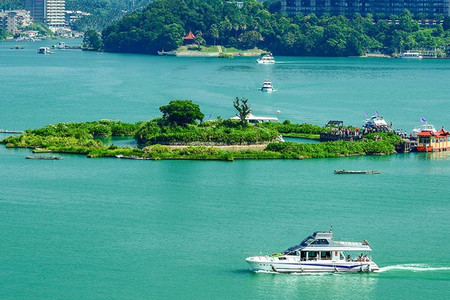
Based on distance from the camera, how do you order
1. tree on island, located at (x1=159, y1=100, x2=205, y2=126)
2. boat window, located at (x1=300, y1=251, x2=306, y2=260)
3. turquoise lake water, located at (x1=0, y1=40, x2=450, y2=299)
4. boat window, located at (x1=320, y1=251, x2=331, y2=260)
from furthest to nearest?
tree on island, located at (x1=159, y1=100, x2=205, y2=126), boat window, located at (x1=320, y1=251, x2=331, y2=260), boat window, located at (x1=300, y1=251, x2=306, y2=260), turquoise lake water, located at (x1=0, y1=40, x2=450, y2=299)

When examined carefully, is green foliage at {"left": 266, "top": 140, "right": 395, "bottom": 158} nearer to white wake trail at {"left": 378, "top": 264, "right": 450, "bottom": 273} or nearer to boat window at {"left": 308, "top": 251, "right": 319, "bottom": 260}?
white wake trail at {"left": 378, "top": 264, "right": 450, "bottom": 273}

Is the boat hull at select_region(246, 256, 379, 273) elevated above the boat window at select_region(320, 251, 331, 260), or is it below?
below

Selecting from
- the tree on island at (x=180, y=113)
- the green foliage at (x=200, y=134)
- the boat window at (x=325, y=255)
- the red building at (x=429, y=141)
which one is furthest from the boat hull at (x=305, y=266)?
the red building at (x=429, y=141)

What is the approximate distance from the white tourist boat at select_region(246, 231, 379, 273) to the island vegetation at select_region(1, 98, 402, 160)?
2649cm

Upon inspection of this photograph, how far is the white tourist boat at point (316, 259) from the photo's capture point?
4447 cm

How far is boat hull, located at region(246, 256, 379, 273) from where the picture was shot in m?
44.4

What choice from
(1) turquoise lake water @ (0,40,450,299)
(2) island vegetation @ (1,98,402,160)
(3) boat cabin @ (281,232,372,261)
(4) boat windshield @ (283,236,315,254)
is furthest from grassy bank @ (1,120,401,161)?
(3) boat cabin @ (281,232,372,261)

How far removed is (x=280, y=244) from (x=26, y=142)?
1302 inches

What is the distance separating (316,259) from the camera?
1763 inches

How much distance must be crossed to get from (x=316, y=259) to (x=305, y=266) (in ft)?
1.86

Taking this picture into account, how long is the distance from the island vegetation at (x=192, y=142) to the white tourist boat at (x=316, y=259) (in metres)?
26.5

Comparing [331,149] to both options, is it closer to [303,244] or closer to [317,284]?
[303,244]

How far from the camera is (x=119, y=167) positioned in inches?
2702

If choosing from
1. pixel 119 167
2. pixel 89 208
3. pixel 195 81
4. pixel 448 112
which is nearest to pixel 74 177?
pixel 119 167
